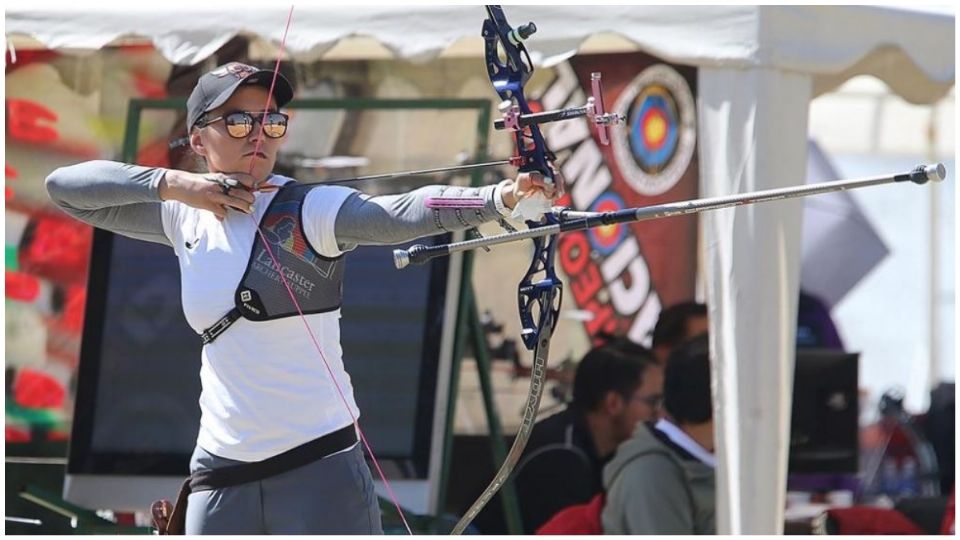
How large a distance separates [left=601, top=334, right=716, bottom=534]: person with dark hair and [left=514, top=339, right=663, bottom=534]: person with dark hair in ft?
1.22

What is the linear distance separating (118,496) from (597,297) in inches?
56.6

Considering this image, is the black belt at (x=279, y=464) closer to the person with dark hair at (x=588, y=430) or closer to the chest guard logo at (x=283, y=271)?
the chest guard logo at (x=283, y=271)

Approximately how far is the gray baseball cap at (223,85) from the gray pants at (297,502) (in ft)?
1.63

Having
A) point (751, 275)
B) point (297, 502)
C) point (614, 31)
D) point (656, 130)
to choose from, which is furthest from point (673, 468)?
point (297, 502)

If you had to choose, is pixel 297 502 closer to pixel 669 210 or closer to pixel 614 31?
pixel 669 210

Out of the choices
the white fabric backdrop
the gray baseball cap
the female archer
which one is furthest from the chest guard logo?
the white fabric backdrop

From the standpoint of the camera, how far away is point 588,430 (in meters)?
4.31

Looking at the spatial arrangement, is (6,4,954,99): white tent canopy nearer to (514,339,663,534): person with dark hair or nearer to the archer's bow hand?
(514,339,663,534): person with dark hair

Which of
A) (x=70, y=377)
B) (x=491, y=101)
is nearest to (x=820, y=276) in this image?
(x=491, y=101)

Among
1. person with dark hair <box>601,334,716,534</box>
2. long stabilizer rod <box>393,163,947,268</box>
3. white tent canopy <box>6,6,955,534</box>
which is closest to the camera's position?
long stabilizer rod <box>393,163,947,268</box>

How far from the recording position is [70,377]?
4.66 metres

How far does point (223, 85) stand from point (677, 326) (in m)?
2.28

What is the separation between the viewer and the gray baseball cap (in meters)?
2.29

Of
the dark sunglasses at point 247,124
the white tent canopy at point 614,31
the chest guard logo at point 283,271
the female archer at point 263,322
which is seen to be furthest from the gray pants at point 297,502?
the white tent canopy at point 614,31
